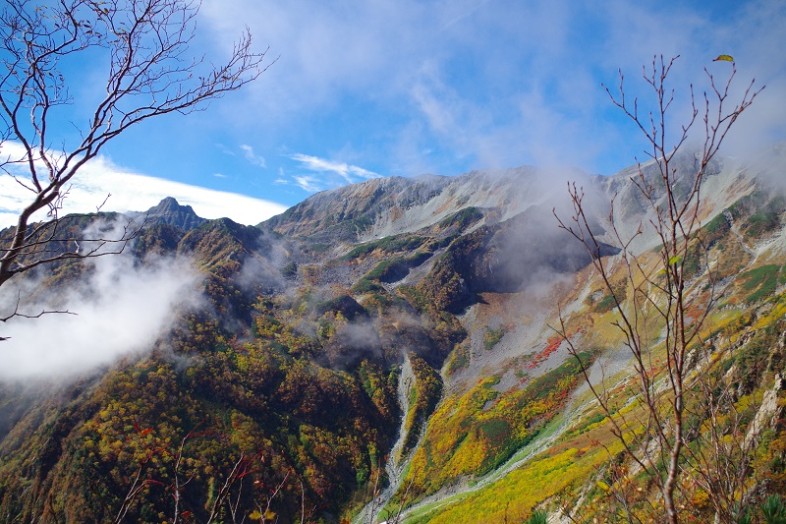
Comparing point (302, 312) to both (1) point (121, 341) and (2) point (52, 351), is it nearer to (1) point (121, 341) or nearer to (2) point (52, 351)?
(1) point (121, 341)

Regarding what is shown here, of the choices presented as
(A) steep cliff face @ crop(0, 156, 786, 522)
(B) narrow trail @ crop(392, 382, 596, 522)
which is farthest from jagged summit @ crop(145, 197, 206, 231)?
(B) narrow trail @ crop(392, 382, 596, 522)

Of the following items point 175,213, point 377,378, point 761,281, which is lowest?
point 761,281

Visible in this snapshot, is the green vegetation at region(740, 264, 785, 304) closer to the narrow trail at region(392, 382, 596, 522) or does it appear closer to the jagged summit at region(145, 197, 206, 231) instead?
the narrow trail at region(392, 382, 596, 522)

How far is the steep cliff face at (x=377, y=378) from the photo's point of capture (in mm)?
37438

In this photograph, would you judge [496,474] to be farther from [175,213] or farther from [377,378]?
[175,213]

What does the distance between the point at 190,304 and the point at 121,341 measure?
475 inches

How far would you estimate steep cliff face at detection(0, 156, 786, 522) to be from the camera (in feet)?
123

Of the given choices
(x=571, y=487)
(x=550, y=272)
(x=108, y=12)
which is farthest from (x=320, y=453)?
(x=550, y=272)

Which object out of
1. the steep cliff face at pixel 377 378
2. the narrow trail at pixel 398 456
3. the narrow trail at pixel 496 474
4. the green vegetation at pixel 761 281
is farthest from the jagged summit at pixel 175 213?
the green vegetation at pixel 761 281

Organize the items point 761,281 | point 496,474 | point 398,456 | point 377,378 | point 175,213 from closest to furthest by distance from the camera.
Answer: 1. point 496,474
2. point 761,281
3. point 398,456
4. point 377,378
5. point 175,213

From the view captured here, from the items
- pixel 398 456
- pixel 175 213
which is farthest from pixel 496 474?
pixel 175 213

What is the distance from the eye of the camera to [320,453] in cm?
5244

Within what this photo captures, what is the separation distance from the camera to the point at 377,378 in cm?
6800

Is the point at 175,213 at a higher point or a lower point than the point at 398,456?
higher
